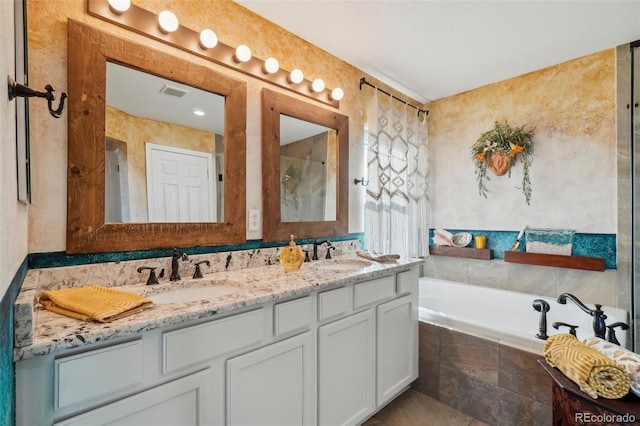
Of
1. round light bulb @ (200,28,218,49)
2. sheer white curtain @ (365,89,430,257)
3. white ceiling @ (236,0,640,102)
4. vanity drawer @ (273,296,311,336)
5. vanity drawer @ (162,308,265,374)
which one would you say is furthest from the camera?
sheer white curtain @ (365,89,430,257)

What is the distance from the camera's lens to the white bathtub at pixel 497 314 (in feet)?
6.05

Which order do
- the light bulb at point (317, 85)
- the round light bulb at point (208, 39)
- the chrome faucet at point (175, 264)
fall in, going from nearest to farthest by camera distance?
the chrome faucet at point (175, 264) < the round light bulb at point (208, 39) < the light bulb at point (317, 85)

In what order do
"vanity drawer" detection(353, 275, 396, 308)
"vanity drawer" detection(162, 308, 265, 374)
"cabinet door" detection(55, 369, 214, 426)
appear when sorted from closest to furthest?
"cabinet door" detection(55, 369, 214, 426)
"vanity drawer" detection(162, 308, 265, 374)
"vanity drawer" detection(353, 275, 396, 308)

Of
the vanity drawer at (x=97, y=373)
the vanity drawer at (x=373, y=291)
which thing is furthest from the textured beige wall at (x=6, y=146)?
the vanity drawer at (x=373, y=291)

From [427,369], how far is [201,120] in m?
2.20

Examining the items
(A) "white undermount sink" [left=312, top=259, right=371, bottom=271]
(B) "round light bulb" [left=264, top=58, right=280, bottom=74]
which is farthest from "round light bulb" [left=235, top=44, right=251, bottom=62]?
(A) "white undermount sink" [left=312, top=259, right=371, bottom=271]

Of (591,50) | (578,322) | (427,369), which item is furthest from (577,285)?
(591,50)

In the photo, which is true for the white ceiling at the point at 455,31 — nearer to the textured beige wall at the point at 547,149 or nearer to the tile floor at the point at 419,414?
the textured beige wall at the point at 547,149

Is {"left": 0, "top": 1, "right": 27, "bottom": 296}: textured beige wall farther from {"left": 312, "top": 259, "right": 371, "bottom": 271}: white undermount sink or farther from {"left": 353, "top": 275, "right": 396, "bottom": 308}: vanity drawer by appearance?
{"left": 312, "top": 259, "right": 371, "bottom": 271}: white undermount sink

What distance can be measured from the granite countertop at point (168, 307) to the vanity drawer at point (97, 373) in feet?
0.20

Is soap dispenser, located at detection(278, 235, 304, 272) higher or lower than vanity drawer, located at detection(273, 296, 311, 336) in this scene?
higher

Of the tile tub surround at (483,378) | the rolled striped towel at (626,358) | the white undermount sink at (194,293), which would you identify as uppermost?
the white undermount sink at (194,293)

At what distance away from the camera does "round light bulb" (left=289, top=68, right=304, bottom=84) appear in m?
1.97

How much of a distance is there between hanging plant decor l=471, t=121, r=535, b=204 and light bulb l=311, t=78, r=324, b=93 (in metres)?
1.75
